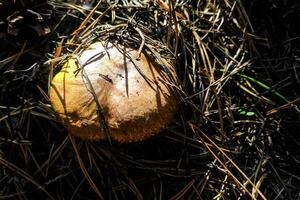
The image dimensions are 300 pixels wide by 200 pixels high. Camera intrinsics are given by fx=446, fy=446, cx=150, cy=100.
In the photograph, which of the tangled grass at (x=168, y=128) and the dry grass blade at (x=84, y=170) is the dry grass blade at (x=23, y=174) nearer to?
the tangled grass at (x=168, y=128)

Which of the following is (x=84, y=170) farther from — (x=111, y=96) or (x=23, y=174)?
(x=111, y=96)

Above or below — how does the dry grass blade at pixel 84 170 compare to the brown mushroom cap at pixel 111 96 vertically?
below

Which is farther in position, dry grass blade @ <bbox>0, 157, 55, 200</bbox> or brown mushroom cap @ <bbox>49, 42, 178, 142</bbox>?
dry grass blade @ <bbox>0, 157, 55, 200</bbox>

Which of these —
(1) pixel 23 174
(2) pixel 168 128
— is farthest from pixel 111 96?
(1) pixel 23 174

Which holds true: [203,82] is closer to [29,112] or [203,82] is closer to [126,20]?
[126,20]

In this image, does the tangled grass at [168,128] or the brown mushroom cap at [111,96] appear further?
the tangled grass at [168,128]

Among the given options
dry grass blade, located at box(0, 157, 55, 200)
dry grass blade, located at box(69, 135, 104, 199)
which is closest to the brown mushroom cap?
dry grass blade, located at box(69, 135, 104, 199)

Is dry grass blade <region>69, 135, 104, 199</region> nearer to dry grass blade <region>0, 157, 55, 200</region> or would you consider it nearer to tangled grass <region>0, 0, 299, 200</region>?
tangled grass <region>0, 0, 299, 200</region>

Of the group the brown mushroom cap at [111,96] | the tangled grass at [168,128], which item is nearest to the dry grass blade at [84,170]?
the tangled grass at [168,128]

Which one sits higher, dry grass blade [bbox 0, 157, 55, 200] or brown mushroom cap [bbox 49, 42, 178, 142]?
brown mushroom cap [bbox 49, 42, 178, 142]

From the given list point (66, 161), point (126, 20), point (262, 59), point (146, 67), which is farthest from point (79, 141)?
point (262, 59)
